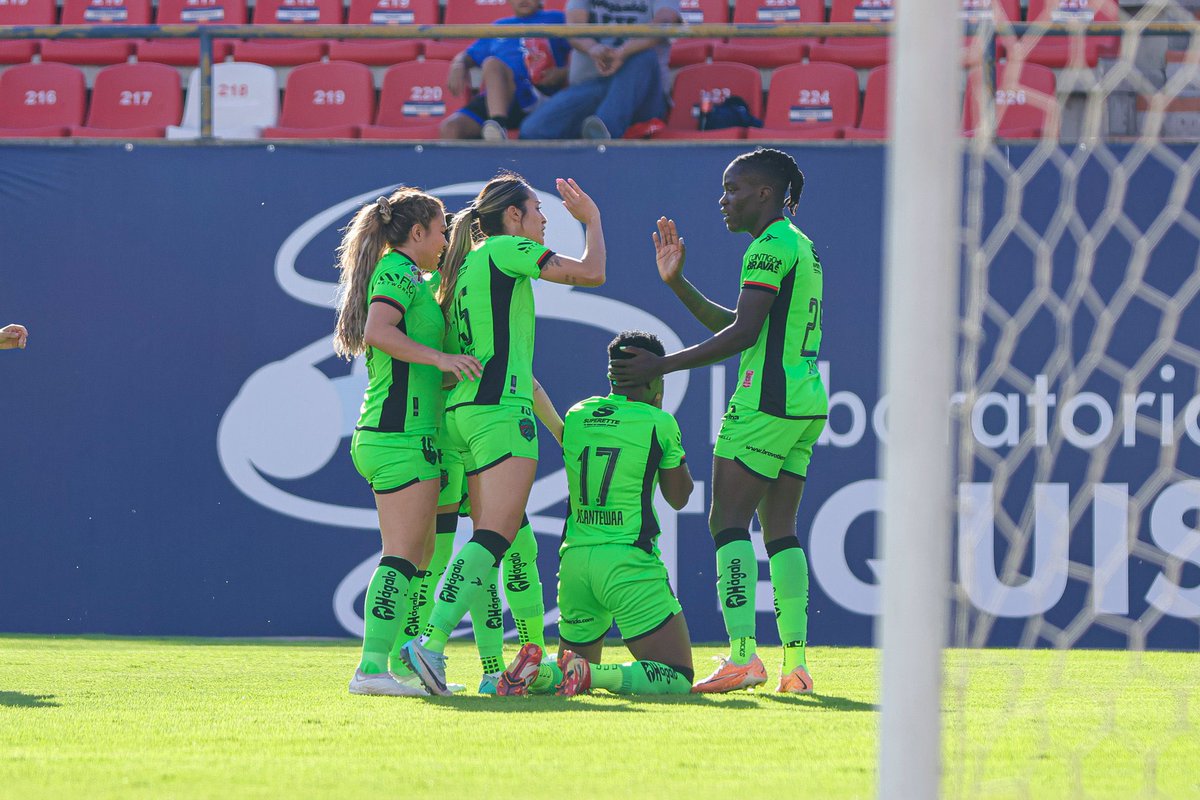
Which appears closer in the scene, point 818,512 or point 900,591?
point 900,591

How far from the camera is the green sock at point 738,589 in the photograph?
4.78 meters

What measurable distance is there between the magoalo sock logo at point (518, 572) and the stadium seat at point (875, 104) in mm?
4412

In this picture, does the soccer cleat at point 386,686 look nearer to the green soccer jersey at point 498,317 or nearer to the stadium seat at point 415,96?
the green soccer jersey at point 498,317

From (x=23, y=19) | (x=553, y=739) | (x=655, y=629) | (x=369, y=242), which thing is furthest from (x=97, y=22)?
(x=553, y=739)

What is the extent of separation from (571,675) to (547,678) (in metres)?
0.09

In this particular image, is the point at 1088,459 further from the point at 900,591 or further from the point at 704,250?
the point at 900,591

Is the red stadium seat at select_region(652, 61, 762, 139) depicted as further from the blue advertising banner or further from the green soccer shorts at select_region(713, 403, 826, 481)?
the green soccer shorts at select_region(713, 403, 826, 481)

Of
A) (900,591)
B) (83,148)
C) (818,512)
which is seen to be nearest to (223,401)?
(83,148)

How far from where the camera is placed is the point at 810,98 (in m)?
9.14

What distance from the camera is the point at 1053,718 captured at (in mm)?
3988

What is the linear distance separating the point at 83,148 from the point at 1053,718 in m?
5.68

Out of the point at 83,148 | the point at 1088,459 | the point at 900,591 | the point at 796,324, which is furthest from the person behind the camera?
the point at 83,148

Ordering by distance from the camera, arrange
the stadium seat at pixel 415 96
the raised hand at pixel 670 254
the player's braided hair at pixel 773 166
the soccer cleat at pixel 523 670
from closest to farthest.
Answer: the soccer cleat at pixel 523 670
the player's braided hair at pixel 773 166
the raised hand at pixel 670 254
the stadium seat at pixel 415 96

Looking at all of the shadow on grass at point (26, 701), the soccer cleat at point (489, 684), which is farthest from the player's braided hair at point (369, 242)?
the shadow on grass at point (26, 701)
